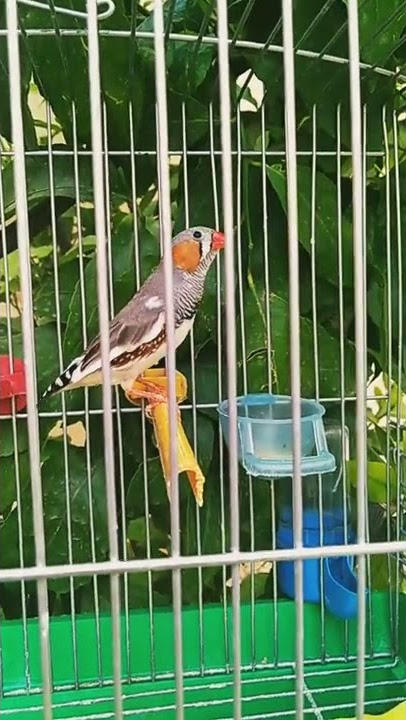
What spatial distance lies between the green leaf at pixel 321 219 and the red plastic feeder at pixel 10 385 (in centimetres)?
31

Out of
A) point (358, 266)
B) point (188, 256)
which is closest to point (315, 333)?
point (188, 256)

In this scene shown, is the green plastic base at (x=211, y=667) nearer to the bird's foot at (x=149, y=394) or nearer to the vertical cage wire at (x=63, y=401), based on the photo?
the vertical cage wire at (x=63, y=401)

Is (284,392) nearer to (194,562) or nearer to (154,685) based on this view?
(154,685)

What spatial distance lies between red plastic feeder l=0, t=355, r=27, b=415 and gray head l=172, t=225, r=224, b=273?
0.17 metres

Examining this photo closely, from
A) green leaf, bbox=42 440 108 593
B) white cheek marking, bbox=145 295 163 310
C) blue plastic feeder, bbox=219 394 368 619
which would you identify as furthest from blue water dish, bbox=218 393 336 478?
green leaf, bbox=42 440 108 593

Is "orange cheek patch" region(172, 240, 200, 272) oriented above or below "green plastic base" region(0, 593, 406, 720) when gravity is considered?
above

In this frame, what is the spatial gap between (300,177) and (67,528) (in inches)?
16.8

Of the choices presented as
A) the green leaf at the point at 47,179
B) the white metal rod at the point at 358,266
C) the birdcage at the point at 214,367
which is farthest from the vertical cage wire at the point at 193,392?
the white metal rod at the point at 358,266

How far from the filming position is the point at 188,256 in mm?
727

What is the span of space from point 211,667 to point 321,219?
457mm

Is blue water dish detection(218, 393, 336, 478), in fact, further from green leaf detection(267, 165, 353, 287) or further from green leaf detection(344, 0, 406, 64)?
green leaf detection(344, 0, 406, 64)

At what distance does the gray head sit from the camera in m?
0.73

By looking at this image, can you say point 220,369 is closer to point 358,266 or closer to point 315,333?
point 315,333

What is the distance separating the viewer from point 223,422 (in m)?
0.74
